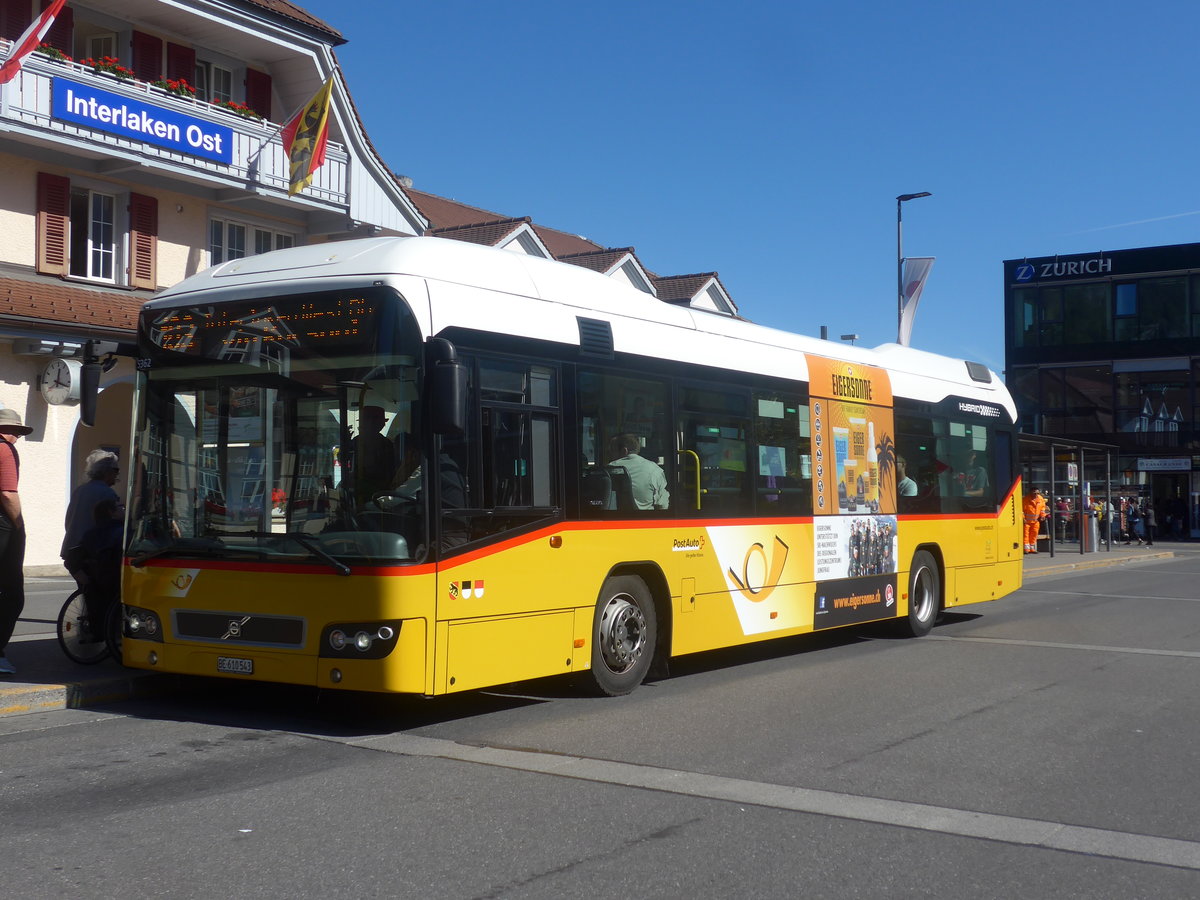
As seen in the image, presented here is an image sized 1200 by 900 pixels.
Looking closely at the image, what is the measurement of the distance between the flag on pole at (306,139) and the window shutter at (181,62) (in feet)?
5.87

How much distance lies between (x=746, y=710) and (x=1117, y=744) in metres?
2.43

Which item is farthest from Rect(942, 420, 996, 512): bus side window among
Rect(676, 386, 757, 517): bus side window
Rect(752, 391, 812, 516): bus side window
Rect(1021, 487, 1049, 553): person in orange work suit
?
Rect(1021, 487, 1049, 553): person in orange work suit

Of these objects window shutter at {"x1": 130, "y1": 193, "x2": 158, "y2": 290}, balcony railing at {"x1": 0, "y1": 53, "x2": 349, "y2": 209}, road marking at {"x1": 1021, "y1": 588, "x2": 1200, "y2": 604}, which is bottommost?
road marking at {"x1": 1021, "y1": 588, "x2": 1200, "y2": 604}

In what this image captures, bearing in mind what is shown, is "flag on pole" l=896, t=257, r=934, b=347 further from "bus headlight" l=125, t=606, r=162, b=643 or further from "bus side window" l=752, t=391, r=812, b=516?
"bus headlight" l=125, t=606, r=162, b=643

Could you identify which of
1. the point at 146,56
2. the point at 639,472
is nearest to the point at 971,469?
the point at 639,472

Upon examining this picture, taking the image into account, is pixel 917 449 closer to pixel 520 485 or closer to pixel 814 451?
pixel 814 451

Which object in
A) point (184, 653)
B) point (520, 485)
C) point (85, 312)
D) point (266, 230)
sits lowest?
point (184, 653)

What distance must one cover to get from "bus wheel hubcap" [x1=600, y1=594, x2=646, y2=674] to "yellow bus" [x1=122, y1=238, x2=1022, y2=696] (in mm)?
18

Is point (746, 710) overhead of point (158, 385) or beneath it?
beneath

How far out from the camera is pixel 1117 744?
26.7ft

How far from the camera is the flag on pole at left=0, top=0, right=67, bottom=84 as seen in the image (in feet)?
60.0

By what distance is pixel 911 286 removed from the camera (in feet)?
94.6

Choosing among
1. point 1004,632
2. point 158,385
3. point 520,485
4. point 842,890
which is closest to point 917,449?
point 1004,632

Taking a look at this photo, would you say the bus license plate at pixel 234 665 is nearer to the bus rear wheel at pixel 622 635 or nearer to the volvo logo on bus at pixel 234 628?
the volvo logo on bus at pixel 234 628
